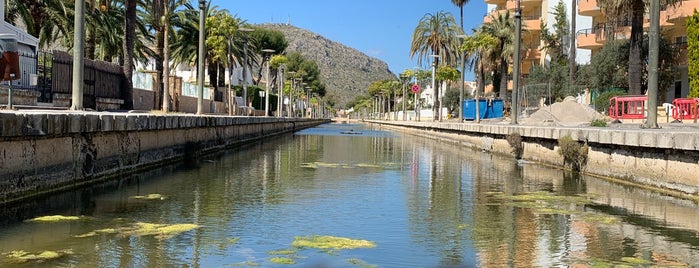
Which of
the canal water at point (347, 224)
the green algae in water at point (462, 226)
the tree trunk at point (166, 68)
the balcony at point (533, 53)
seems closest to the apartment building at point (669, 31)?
the balcony at point (533, 53)

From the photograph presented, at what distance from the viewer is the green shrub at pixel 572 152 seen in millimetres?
20094

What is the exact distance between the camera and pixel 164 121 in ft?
69.4

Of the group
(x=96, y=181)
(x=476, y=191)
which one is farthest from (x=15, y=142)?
(x=476, y=191)

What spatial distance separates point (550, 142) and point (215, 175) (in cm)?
1106

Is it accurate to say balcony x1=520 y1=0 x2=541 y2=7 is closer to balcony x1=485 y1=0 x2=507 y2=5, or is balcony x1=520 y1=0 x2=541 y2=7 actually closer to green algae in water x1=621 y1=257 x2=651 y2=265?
balcony x1=485 y1=0 x2=507 y2=5

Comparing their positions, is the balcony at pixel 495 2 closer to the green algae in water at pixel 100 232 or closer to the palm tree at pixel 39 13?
the palm tree at pixel 39 13

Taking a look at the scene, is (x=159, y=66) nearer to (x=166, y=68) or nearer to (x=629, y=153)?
(x=166, y=68)

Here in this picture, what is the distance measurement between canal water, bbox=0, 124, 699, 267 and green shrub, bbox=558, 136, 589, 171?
204 cm

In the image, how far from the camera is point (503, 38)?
67688 mm

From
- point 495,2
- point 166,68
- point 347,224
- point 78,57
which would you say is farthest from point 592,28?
point 347,224

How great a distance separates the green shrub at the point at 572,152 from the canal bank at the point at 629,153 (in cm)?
3

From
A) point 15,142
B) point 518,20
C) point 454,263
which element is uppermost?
point 518,20

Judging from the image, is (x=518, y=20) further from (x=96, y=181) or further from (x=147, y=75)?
(x=147, y=75)

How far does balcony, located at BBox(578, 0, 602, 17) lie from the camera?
59.9 meters
